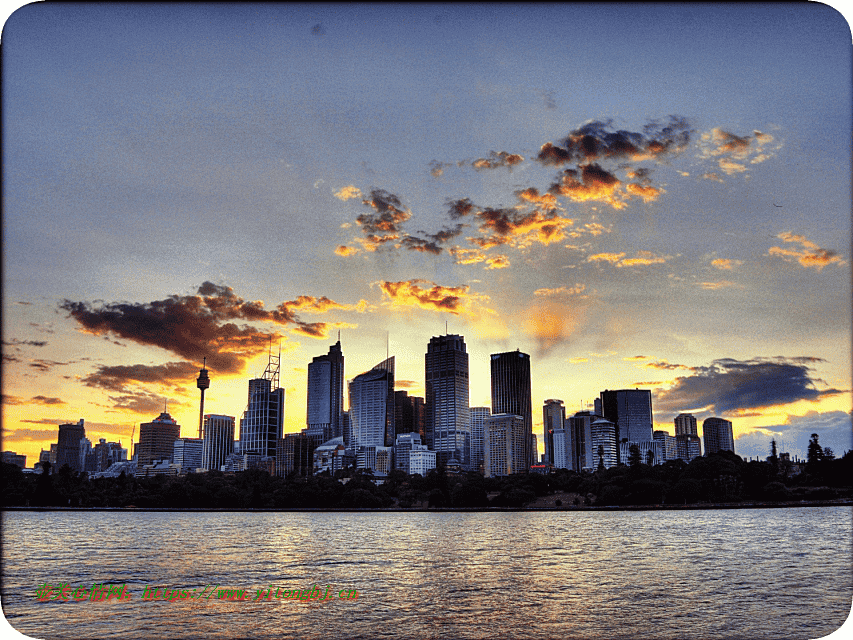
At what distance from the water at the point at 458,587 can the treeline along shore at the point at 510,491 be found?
81.5 m

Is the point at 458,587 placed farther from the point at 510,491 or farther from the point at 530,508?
the point at 510,491

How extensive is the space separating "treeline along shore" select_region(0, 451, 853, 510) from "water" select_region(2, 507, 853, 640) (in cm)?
8154

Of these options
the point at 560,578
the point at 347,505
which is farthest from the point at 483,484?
the point at 560,578

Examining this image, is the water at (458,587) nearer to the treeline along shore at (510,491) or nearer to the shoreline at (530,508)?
the shoreline at (530,508)

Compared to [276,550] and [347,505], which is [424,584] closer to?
[276,550]

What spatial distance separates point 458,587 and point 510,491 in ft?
366

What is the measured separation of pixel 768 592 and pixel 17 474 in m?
136

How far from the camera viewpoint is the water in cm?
1961

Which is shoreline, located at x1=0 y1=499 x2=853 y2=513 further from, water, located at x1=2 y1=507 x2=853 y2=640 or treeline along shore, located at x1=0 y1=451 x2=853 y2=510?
water, located at x1=2 y1=507 x2=853 y2=640

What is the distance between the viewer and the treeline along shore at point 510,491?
132 m

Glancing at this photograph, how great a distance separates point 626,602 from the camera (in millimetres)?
23641

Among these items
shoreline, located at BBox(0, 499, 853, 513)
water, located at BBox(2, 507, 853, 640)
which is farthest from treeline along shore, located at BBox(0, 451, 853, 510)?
water, located at BBox(2, 507, 853, 640)

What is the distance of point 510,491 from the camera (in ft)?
446

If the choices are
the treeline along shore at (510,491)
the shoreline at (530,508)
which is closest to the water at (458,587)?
the shoreline at (530,508)
